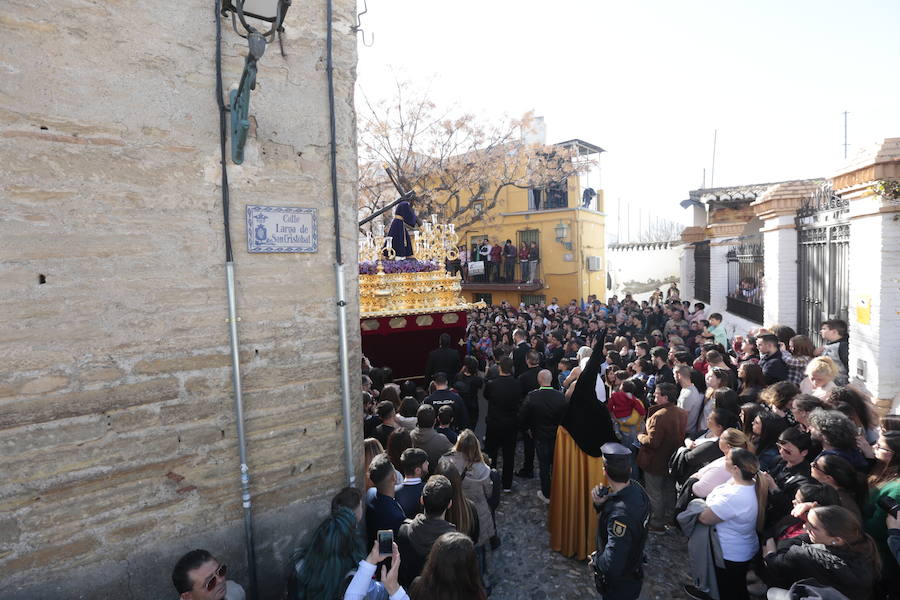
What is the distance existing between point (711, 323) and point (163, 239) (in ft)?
26.5

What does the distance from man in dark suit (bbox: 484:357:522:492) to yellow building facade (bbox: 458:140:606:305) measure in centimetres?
1635

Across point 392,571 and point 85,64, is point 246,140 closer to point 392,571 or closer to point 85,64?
point 85,64

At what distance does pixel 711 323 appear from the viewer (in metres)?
8.60

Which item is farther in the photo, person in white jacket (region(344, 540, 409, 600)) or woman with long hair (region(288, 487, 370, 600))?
woman with long hair (region(288, 487, 370, 600))

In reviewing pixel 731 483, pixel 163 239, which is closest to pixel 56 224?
pixel 163 239

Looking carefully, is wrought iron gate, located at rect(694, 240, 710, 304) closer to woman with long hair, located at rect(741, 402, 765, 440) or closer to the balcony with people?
the balcony with people

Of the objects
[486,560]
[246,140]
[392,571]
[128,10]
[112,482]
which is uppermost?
[128,10]

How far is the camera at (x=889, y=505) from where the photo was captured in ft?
9.74

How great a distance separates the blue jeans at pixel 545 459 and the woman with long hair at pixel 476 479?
5.26 feet

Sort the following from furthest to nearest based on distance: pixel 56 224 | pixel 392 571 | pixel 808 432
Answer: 1. pixel 808 432
2. pixel 56 224
3. pixel 392 571

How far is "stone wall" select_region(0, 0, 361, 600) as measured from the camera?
3.07 metres

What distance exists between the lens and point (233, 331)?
362 centimetres

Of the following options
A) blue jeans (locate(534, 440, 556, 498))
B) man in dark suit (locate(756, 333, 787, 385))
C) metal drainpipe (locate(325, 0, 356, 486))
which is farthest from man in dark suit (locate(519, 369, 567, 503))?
man in dark suit (locate(756, 333, 787, 385))

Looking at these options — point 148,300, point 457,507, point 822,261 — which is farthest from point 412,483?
point 822,261
